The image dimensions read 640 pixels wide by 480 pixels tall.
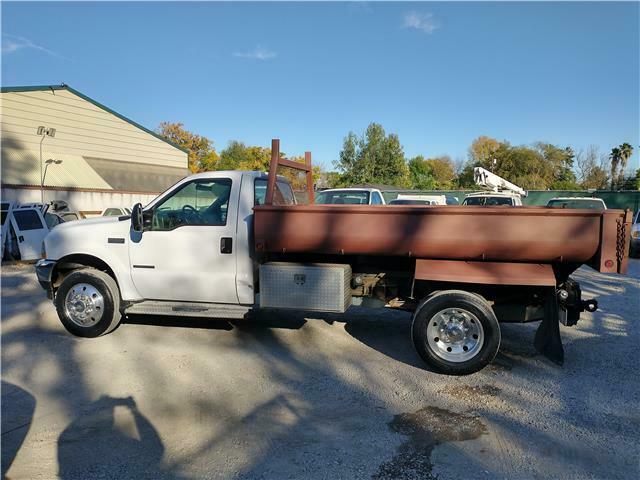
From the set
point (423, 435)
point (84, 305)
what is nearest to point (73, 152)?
point (84, 305)

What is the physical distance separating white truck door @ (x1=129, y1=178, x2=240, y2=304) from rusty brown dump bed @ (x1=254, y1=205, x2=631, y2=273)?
63cm

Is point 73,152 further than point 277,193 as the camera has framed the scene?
Yes

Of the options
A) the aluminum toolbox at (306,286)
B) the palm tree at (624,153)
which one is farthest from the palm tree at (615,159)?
the aluminum toolbox at (306,286)

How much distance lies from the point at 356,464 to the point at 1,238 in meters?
14.0

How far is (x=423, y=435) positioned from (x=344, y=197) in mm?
9852

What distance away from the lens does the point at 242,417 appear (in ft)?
14.0

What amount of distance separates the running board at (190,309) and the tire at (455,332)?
2.15 m

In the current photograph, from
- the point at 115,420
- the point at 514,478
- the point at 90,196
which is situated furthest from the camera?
the point at 90,196

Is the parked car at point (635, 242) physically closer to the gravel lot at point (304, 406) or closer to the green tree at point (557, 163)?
the gravel lot at point (304, 406)

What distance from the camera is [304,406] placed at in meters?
4.50

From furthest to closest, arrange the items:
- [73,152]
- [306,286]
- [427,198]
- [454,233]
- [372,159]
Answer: [372,159]
[73,152]
[427,198]
[306,286]
[454,233]

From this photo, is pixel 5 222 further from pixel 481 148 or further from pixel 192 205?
pixel 481 148

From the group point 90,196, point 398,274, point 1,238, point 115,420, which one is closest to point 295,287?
point 398,274

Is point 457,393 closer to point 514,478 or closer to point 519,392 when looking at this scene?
point 519,392
